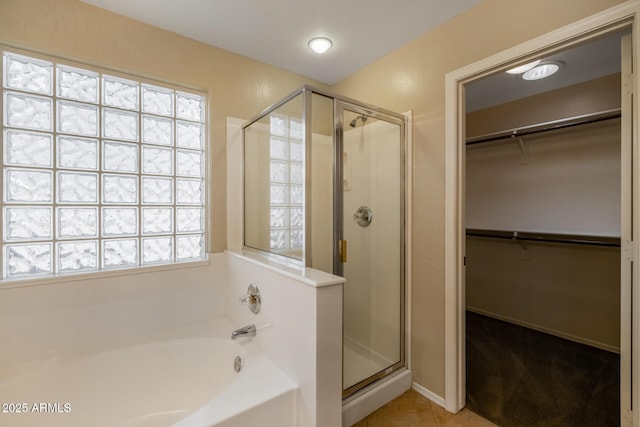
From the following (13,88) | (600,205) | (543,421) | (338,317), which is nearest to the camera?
(338,317)

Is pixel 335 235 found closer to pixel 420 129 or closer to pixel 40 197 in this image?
pixel 420 129

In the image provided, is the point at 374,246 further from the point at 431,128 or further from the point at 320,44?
the point at 320,44

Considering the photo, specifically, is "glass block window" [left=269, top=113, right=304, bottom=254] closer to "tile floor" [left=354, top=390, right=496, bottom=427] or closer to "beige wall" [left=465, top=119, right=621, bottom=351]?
"tile floor" [left=354, top=390, right=496, bottom=427]

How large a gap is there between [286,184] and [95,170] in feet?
3.76

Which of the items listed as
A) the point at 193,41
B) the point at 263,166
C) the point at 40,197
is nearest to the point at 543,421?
the point at 263,166

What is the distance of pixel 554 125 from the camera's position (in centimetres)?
237

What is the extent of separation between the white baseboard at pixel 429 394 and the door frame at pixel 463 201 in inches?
2.1

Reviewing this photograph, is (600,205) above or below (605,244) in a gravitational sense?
above

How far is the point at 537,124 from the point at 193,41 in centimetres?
303

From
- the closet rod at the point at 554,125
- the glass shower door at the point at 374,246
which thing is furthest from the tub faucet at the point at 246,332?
the closet rod at the point at 554,125

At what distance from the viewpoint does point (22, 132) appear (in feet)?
4.88

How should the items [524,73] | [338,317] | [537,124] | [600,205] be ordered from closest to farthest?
1. [338,317]
2. [524,73]
3. [600,205]
4. [537,124]

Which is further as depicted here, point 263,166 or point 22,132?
point 263,166

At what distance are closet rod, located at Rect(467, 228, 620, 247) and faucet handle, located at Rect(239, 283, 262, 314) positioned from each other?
101 inches
